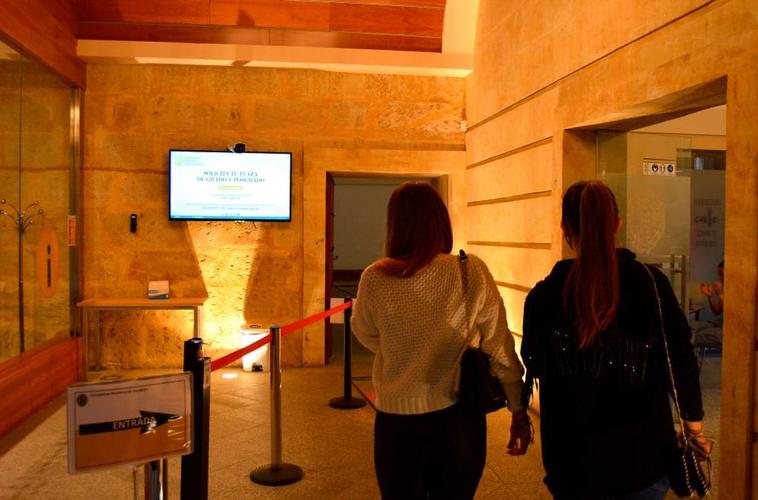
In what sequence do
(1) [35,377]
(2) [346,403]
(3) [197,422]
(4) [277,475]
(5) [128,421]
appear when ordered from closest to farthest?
(5) [128,421]
(3) [197,422]
(4) [277,475]
(1) [35,377]
(2) [346,403]

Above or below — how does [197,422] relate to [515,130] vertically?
below

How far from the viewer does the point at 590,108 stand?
407cm

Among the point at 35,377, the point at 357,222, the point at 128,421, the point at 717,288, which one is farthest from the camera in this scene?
the point at 357,222

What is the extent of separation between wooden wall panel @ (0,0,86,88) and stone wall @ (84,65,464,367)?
422 millimetres

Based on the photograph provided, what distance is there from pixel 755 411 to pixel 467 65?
14.8 ft

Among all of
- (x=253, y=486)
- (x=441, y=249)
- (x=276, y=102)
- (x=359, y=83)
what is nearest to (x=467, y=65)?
(x=359, y=83)

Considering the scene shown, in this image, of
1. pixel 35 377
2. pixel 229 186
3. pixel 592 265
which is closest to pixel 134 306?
pixel 35 377

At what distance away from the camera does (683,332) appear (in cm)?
175

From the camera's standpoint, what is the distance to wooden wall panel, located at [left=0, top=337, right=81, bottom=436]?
178 inches

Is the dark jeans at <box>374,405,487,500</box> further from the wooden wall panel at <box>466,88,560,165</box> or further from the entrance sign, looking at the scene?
the wooden wall panel at <box>466,88,560,165</box>

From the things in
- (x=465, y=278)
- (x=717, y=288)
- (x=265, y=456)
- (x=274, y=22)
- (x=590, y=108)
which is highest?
(x=274, y=22)

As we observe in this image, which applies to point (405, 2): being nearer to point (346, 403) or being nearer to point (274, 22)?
point (274, 22)

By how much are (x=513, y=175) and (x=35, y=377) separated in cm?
400

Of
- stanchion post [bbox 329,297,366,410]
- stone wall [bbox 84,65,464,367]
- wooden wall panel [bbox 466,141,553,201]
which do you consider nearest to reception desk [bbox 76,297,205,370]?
stone wall [bbox 84,65,464,367]
